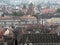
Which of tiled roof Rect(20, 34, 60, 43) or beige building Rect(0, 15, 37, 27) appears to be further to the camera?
beige building Rect(0, 15, 37, 27)

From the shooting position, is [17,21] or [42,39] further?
[17,21]

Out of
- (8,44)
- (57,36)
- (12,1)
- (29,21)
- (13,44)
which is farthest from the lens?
(12,1)

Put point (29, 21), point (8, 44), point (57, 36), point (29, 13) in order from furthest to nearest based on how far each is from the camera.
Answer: point (29, 13)
point (29, 21)
point (57, 36)
point (8, 44)

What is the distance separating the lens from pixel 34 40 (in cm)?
1101

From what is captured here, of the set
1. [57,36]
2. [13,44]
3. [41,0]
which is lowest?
[41,0]

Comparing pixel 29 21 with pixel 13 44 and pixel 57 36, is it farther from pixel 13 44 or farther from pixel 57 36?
pixel 13 44

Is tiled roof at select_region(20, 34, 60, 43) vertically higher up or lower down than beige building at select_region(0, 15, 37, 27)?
higher up

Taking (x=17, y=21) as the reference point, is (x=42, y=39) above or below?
above

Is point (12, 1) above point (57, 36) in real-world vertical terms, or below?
below

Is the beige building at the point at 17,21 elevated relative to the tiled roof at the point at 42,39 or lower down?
lower down

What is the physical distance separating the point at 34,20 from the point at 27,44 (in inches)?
414

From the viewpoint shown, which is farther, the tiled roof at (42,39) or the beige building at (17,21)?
the beige building at (17,21)

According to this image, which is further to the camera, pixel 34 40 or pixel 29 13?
pixel 29 13

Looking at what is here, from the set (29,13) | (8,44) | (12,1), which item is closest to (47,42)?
(8,44)
